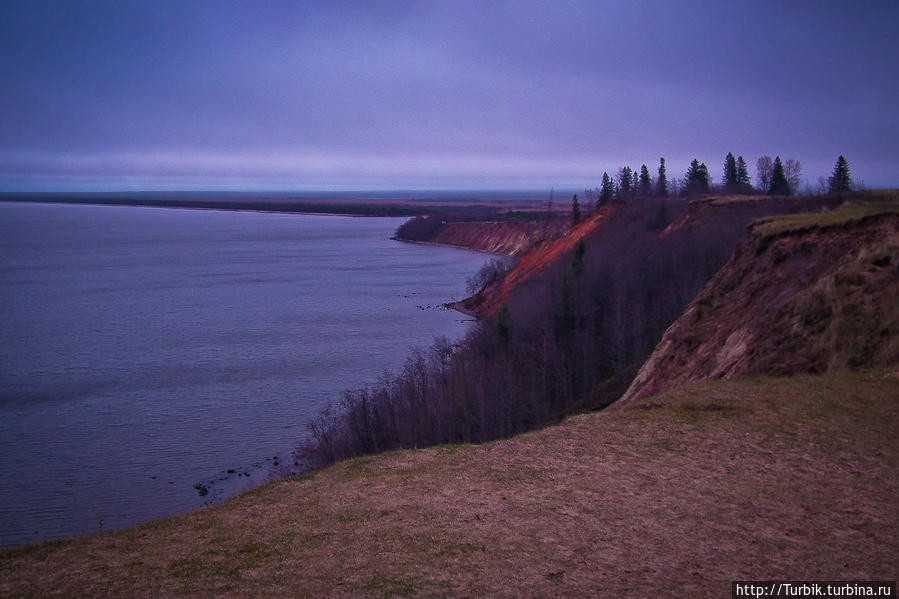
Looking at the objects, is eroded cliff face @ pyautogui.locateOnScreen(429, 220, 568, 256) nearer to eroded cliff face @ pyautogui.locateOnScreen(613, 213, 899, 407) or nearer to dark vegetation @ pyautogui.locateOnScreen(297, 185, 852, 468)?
dark vegetation @ pyautogui.locateOnScreen(297, 185, 852, 468)

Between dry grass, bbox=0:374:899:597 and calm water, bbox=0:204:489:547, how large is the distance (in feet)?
37.0

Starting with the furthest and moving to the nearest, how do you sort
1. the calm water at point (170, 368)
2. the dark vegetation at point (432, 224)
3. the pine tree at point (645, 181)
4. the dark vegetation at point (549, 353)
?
the dark vegetation at point (432, 224), the pine tree at point (645, 181), the dark vegetation at point (549, 353), the calm water at point (170, 368)

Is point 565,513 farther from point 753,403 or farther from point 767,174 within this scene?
point 767,174

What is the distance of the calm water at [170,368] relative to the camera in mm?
19109

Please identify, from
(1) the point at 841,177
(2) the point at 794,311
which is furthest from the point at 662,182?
(2) the point at 794,311

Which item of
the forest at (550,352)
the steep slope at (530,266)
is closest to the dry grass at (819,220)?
the forest at (550,352)

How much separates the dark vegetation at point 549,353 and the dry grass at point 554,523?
37.8 ft

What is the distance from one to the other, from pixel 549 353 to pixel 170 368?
1625cm

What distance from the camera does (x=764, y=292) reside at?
1625cm

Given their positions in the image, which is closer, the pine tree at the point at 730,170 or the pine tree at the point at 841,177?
the pine tree at the point at 841,177

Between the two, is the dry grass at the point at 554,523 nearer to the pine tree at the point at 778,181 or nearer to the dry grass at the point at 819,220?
the dry grass at the point at 819,220

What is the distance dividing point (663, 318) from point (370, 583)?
27.6 metres

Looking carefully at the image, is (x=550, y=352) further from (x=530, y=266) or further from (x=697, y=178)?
(x=697, y=178)

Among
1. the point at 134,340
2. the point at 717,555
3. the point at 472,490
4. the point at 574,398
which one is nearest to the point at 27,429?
the point at 134,340
